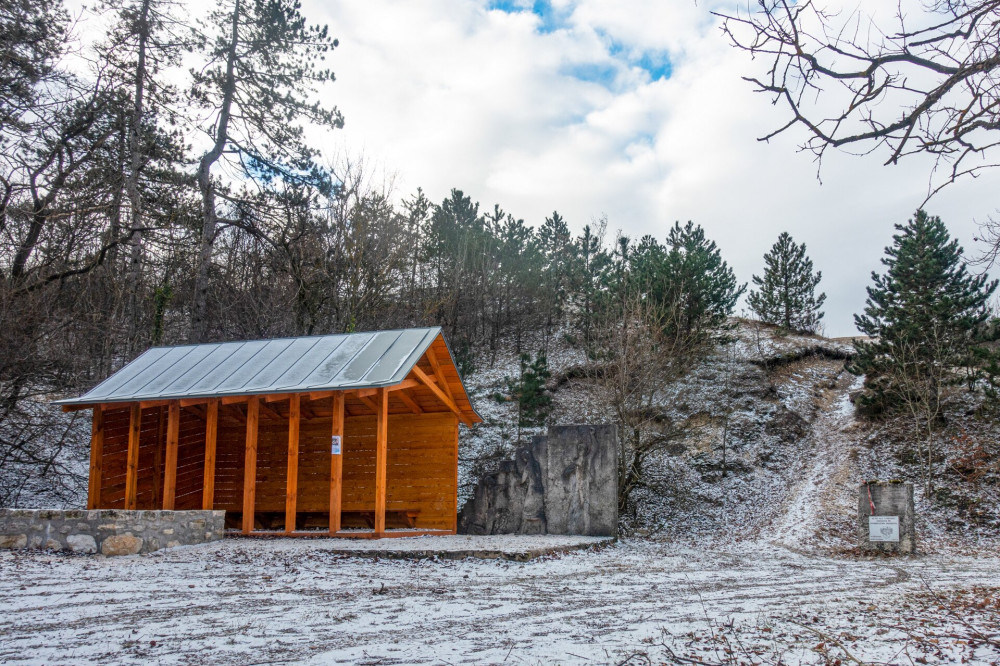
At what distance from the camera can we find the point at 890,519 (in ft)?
42.1

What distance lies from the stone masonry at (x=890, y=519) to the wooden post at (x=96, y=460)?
1411 cm

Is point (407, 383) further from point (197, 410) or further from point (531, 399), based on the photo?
point (531, 399)

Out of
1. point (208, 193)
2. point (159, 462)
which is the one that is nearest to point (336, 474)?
point (159, 462)

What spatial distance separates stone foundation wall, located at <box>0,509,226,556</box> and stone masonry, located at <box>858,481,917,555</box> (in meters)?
11.7

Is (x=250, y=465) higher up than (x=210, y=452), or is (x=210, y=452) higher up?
(x=210, y=452)

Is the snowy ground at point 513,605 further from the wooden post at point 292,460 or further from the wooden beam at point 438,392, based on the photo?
the wooden beam at point 438,392

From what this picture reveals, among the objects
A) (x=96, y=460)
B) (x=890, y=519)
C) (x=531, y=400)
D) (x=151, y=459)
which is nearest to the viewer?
(x=890, y=519)

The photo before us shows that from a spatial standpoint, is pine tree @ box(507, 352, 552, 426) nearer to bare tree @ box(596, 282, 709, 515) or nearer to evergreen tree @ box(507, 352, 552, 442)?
evergreen tree @ box(507, 352, 552, 442)

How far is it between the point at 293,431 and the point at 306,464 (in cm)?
376

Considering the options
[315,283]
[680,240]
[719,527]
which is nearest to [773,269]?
[680,240]

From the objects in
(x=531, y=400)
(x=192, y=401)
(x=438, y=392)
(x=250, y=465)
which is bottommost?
(x=250, y=465)

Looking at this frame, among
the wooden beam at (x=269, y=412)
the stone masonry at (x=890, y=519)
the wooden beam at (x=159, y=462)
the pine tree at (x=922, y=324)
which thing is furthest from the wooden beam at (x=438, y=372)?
the pine tree at (x=922, y=324)

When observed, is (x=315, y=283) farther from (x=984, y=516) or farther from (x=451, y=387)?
(x=984, y=516)

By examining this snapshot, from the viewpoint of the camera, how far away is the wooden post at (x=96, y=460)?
12992 mm
